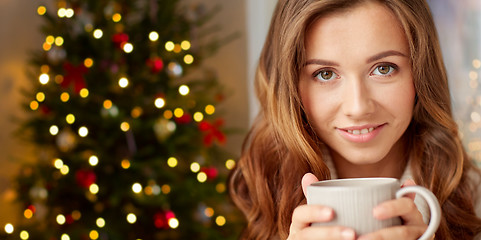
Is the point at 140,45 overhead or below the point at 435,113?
overhead

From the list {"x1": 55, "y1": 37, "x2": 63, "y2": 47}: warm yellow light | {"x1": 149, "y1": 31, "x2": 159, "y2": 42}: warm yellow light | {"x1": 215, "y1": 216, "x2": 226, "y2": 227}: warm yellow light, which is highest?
{"x1": 55, "y1": 37, "x2": 63, "y2": 47}: warm yellow light

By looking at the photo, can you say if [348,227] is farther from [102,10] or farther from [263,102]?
[102,10]

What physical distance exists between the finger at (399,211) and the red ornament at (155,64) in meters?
1.79

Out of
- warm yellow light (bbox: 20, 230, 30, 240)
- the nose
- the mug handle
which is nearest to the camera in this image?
the mug handle

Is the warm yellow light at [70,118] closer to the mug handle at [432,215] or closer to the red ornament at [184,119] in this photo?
the red ornament at [184,119]

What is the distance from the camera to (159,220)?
2463 millimetres

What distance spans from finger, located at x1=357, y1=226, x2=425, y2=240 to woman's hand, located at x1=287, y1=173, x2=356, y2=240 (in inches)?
1.0

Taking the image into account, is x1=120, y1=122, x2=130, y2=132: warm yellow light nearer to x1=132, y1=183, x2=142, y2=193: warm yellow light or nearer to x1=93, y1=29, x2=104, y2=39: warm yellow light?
x1=132, y1=183, x2=142, y2=193: warm yellow light

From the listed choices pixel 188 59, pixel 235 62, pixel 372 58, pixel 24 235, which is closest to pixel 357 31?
pixel 372 58

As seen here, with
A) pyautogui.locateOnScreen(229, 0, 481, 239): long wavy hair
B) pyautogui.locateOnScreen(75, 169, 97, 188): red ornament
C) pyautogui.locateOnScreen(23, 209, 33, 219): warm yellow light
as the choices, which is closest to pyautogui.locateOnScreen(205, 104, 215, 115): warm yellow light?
pyautogui.locateOnScreen(75, 169, 97, 188): red ornament

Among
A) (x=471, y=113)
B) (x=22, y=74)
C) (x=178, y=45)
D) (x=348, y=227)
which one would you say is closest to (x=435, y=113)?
(x=348, y=227)

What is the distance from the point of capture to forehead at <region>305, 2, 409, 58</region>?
3.51 ft

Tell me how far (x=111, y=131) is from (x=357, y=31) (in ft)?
5.10

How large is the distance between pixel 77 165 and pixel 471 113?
5.66 feet
